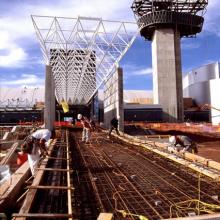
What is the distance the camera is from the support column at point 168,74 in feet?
171

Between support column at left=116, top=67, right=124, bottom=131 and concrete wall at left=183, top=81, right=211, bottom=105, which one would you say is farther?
concrete wall at left=183, top=81, right=211, bottom=105

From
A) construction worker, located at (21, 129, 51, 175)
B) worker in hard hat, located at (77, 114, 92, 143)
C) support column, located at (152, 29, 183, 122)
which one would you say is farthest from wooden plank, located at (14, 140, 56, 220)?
support column, located at (152, 29, 183, 122)

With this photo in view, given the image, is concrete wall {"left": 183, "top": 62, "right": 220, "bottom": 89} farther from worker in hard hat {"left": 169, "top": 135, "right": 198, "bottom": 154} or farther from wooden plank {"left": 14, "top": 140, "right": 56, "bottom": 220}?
wooden plank {"left": 14, "top": 140, "right": 56, "bottom": 220}

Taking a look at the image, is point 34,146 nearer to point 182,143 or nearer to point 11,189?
point 11,189

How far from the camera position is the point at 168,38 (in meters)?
53.8

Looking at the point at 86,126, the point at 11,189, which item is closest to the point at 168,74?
the point at 86,126

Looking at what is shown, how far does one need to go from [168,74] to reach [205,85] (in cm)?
1716

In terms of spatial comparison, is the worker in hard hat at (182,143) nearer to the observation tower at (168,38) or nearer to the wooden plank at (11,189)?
the wooden plank at (11,189)

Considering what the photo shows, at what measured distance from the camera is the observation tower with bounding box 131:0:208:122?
172 ft

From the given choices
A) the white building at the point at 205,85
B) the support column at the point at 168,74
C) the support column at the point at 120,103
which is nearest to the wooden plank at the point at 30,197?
the support column at the point at 120,103

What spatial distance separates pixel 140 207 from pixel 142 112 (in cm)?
4813

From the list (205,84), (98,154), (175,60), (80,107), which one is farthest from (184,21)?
(98,154)

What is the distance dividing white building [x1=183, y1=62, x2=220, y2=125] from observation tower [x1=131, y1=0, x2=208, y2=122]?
5.61m

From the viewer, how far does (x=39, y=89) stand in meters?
90.3
